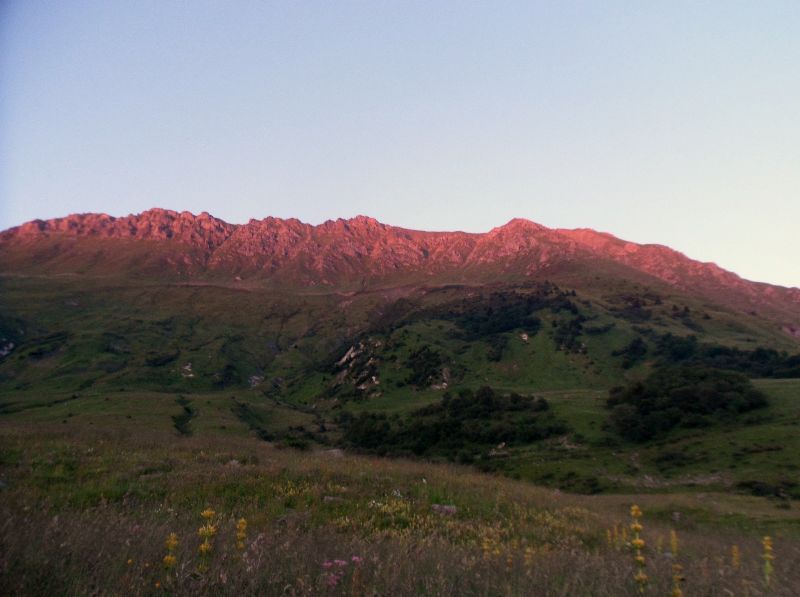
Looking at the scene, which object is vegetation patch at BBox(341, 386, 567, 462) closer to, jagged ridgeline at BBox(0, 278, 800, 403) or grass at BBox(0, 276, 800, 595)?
grass at BBox(0, 276, 800, 595)

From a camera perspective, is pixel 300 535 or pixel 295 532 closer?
pixel 295 532

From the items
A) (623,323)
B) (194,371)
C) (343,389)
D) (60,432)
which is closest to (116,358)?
(194,371)

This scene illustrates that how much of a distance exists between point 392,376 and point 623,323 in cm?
6614

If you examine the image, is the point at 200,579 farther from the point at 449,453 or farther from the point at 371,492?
the point at 449,453

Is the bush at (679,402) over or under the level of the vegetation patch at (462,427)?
over

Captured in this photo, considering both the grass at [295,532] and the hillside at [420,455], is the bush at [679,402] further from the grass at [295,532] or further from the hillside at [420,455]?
the grass at [295,532]

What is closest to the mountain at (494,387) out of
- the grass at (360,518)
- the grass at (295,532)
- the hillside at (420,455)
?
the hillside at (420,455)

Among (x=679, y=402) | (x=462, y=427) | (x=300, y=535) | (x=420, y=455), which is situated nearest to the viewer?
(x=300, y=535)

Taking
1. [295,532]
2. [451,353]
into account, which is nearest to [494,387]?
[451,353]

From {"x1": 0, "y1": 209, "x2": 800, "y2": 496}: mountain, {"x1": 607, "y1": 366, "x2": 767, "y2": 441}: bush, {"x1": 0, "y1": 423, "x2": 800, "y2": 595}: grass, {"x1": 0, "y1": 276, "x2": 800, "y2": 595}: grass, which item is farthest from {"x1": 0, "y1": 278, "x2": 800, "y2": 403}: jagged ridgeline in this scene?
{"x1": 0, "y1": 423, "x2": 800, "y2": 595}: grass

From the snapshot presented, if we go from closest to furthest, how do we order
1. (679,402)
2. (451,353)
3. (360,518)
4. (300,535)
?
(300,535), (360,518), (679,402), (451,353)

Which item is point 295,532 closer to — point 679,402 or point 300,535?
point 300,535

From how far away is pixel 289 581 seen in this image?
5.16 metres

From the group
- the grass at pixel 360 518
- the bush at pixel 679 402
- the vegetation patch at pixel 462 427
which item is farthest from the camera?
the vegetation patch at pixel 462 427
